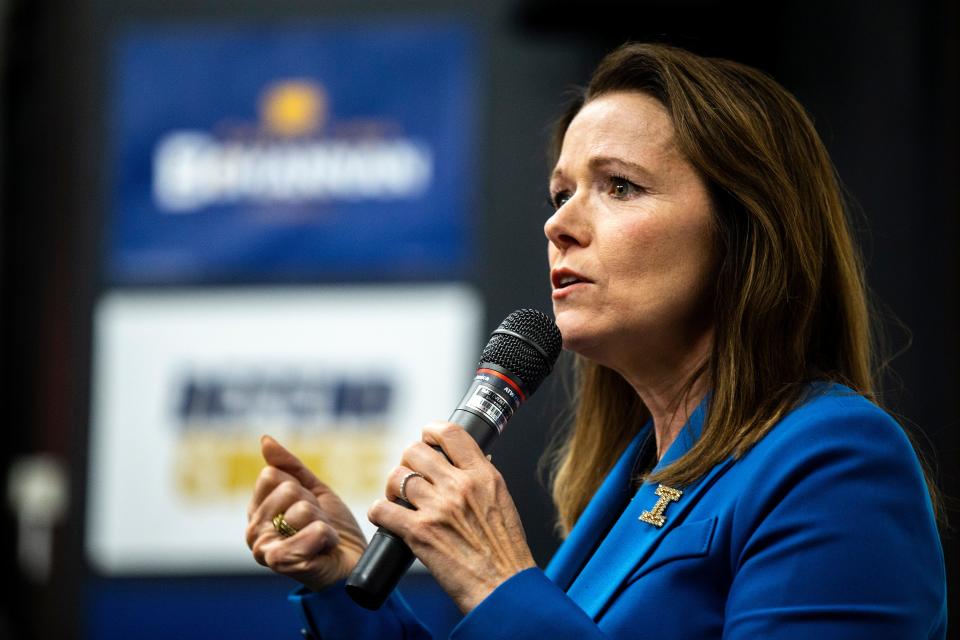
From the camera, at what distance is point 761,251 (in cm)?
162

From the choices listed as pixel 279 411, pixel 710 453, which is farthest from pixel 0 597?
pixel 710 453

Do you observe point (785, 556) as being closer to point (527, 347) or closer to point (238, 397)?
point (527, 347)

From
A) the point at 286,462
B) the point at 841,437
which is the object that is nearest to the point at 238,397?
the point at 286,462

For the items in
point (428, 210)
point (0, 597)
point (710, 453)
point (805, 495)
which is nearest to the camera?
point (805, 495)

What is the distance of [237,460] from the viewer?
4004mm

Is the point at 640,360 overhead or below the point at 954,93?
below

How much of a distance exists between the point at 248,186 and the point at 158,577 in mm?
1373

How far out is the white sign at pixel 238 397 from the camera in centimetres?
394

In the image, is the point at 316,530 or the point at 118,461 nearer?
the point at 316,530

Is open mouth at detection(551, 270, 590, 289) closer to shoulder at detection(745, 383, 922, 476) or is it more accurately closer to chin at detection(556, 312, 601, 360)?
chin at detection(556, 312, 601, 360)

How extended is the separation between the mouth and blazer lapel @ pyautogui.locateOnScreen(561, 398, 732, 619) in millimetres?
244

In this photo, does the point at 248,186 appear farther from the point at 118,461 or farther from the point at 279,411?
the point at 118,461

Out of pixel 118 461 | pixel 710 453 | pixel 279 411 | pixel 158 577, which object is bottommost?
pixel 158 577

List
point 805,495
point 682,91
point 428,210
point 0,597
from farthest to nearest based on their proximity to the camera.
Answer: point 0,597
point 428,210
point 682,91
point 805,495
